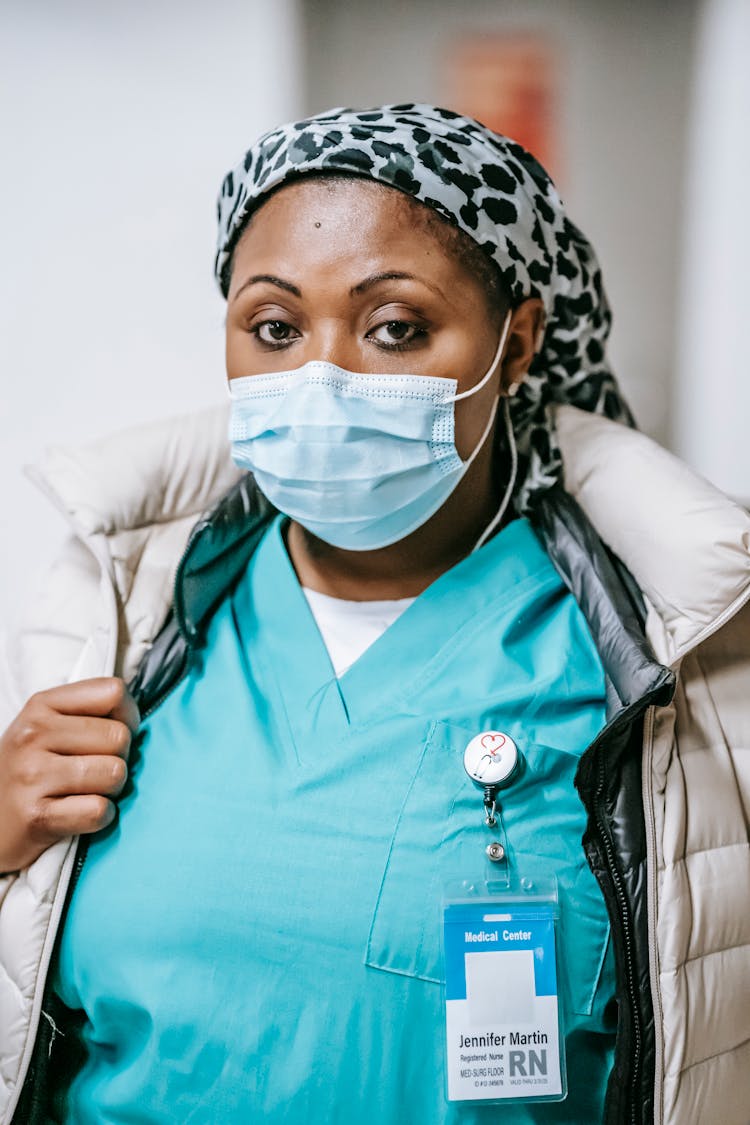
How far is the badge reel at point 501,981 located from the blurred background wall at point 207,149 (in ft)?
3.42

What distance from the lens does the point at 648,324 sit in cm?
205

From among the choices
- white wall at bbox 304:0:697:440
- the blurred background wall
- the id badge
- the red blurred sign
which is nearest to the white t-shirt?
the id badge

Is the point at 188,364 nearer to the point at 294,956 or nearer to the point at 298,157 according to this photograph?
the point at 298,157

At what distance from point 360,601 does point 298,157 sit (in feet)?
1.78

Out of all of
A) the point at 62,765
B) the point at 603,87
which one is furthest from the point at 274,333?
the point at 603,87

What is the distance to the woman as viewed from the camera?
1.00m

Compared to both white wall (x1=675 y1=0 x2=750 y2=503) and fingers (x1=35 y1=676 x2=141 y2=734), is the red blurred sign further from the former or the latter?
fingers (x1=35 y1=676 x2=141 y2=734)

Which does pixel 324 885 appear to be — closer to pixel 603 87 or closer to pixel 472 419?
pixel 472 419

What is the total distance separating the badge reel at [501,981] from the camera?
38.2 inches

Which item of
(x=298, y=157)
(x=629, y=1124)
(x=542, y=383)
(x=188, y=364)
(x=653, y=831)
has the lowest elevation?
(x=629, y=1124)

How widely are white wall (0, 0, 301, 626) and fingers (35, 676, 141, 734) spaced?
2.32 feet

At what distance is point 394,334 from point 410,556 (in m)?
0.28

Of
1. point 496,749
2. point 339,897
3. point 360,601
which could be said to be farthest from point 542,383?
point 339,897

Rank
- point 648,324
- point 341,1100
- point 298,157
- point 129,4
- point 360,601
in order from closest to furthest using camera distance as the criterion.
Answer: point 341,1100 < point 298,157 < point 360,601 < point 129,4 < point 648,324
